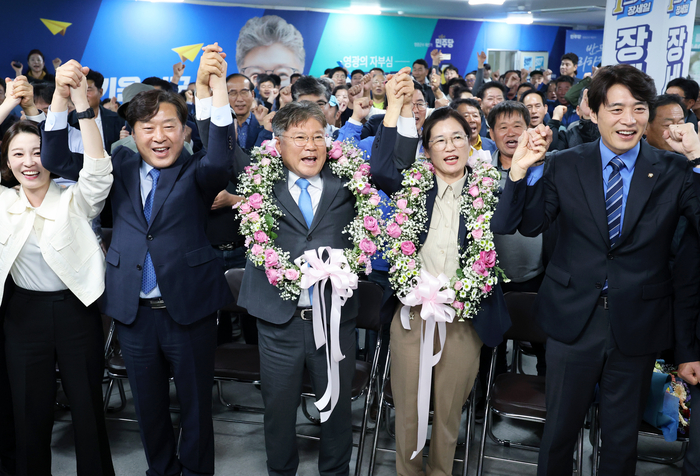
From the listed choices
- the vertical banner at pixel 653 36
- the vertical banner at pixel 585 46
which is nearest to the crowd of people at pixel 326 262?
Answer: the vertical banner at pixel 653 36

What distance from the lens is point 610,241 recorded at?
2.45 meters

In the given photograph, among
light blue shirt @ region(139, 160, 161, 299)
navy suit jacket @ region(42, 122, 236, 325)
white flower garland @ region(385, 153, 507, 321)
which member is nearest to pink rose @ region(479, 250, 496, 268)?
white flower garland @ region(385, 153, 507, 321)

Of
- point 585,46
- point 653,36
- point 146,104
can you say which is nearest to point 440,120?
point 146,104

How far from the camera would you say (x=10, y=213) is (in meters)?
2.77

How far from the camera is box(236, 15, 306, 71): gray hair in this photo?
1399 centimetres

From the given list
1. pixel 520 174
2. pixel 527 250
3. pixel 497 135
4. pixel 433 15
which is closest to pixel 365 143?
pixel 497 135

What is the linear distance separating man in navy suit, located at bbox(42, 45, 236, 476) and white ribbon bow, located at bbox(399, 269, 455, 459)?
0.95 m

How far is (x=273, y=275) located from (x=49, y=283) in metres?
1.04

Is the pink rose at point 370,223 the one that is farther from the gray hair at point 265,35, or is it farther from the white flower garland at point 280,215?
the gray hair at point 265,35

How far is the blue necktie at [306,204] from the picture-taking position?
2840 mm

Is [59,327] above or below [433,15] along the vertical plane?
below

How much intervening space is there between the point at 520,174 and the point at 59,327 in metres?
2.18

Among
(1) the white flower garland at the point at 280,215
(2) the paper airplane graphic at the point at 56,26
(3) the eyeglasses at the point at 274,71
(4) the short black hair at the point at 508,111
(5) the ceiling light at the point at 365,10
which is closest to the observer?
(1) the white flower garland at the point at 280,215

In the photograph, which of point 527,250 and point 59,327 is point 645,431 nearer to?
point 527,250
